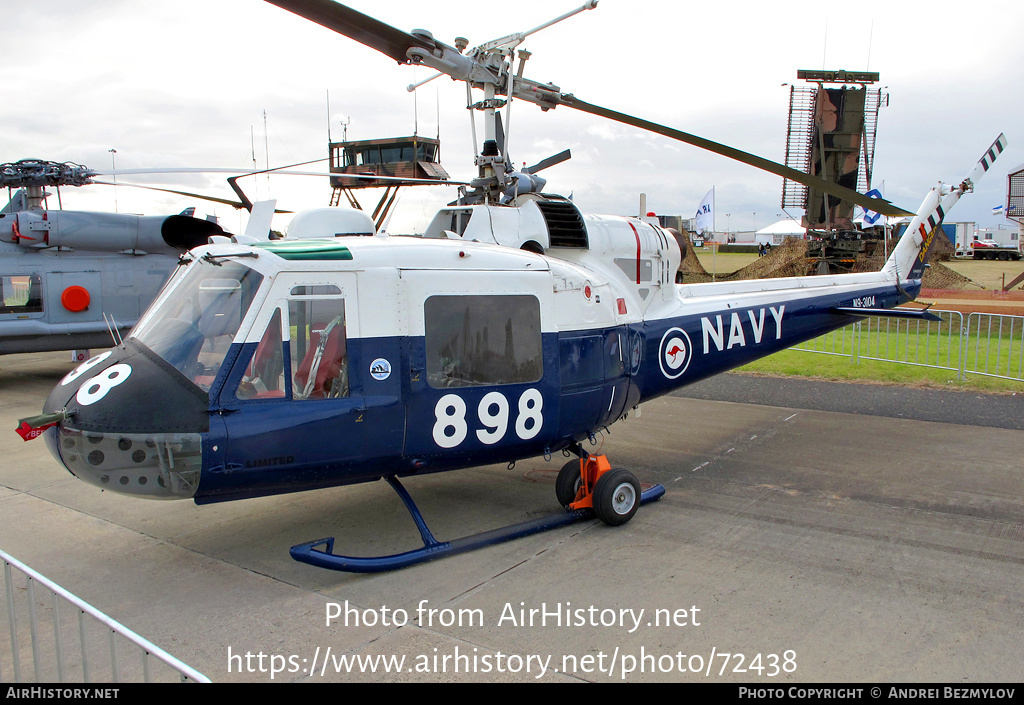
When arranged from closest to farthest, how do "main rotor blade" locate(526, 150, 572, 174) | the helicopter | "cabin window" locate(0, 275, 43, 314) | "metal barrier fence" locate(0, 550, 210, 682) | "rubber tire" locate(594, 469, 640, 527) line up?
1. "metal barrier fence" locate(0, 550, 210, 682)
2. the helicopter
3. "rubber tire" locate(594, 469, 640, 527)
4. "main rotor blade" locate(526, 150, 572, 174)
5. "cabin window" locate(0, 275, 43, 314)

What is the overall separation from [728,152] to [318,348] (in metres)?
3.97

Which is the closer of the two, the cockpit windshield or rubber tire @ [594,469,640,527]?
the cockpit windshield

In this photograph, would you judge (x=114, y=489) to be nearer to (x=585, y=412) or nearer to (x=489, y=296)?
(x=489, y=296)

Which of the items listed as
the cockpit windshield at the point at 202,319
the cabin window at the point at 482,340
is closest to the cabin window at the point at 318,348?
the cockpit windshield at the point at 202,319

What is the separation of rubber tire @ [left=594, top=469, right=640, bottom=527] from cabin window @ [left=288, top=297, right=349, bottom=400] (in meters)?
2.18

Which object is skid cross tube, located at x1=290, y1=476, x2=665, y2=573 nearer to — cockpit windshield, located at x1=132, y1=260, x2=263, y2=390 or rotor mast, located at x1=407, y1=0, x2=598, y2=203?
cockpit windshield, located at x1=132, y1=260, x2=263, y2=390

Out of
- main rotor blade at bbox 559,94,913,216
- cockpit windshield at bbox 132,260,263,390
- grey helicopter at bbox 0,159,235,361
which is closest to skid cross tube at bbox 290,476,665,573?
cockpit windshield at bbox 132,260,263,390

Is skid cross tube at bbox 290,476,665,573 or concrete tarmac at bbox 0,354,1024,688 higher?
skid cross tube at bbox 290,476,665,573

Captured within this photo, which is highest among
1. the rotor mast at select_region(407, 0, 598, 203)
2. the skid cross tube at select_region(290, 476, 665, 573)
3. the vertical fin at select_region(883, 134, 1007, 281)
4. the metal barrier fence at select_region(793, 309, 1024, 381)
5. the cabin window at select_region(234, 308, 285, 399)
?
the rotor mast at select_region(407, 0, 598, 203)

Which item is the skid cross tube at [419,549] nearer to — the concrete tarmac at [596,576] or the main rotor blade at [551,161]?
the concrete tarmac at [596,576]

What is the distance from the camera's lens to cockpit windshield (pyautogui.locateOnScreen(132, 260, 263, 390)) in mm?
4414

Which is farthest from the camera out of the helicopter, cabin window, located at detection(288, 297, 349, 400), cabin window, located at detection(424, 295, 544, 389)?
cabin window, located at detection(424, 295, 544, 389)

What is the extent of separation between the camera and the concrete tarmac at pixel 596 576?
12.3 ft

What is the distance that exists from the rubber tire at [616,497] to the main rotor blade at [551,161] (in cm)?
299
